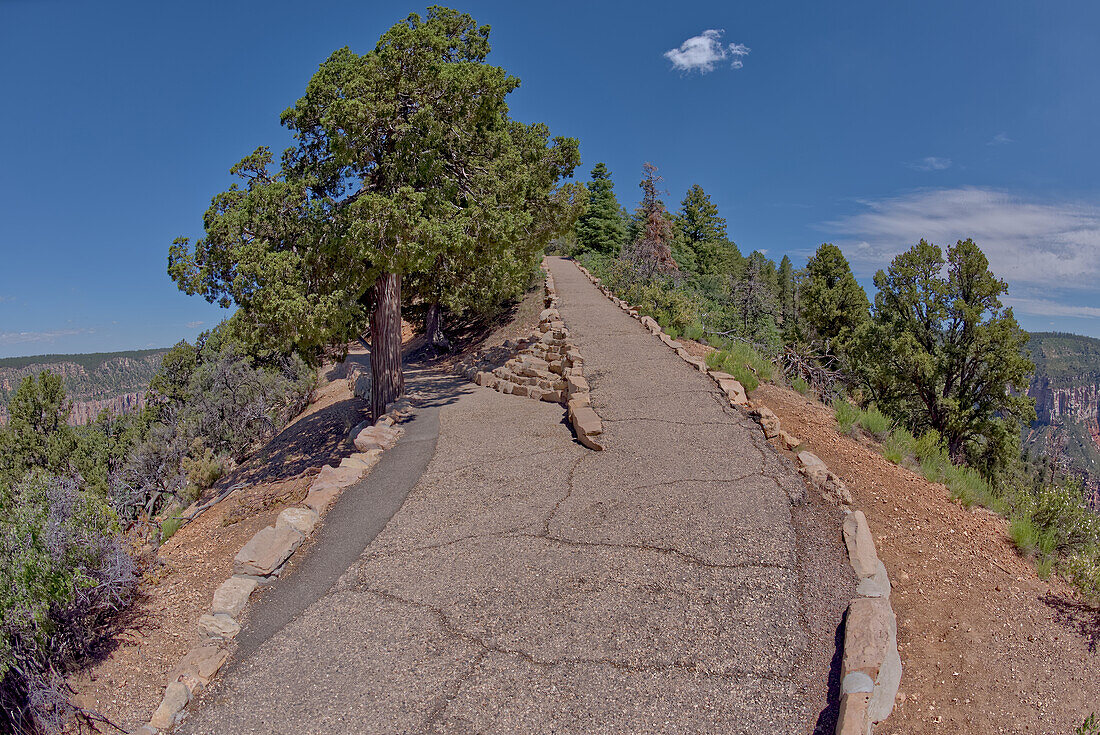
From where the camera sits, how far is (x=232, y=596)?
4715 millimetres

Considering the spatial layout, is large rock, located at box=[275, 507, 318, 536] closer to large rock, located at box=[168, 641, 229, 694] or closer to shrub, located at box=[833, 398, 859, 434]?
large rock, located at box=[168, 641, 229, 694]

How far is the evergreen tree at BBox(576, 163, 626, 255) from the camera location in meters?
35.4

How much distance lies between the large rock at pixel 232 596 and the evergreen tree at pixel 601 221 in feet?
104

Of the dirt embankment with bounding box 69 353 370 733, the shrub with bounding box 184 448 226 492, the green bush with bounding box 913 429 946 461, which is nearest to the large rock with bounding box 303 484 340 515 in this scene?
the dirt embankment with bounding box 69 353 370 733

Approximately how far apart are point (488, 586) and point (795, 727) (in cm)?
236

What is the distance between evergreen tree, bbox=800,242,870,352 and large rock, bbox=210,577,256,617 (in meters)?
22.6

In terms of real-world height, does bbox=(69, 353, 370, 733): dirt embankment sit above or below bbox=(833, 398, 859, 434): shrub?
below

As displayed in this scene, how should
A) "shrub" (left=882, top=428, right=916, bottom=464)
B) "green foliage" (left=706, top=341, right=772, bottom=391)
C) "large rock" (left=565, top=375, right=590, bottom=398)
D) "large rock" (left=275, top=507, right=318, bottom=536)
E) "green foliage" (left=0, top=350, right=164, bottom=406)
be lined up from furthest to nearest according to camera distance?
"green foliage" (left=0, top=350, right=164, bottom=406) < "green foliage" (left=706, top=341, right=772, bottom=391) < "large rock" (left=565, top=375, right=590, bottom=398) < "shrub" (left=882, top=428, right=916, bottom=464) < "large rock" (left=275, top=507, right=318, bottom=536)

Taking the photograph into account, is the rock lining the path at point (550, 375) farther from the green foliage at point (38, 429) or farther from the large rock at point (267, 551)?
the green foliage at point (38, 429)

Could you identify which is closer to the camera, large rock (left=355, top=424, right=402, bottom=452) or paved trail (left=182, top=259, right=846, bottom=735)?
paved trail (left=182, top=259, right=846, bottom=735)

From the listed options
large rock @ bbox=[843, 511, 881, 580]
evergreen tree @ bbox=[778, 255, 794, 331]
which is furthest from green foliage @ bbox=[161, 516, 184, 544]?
evergreen tree @ bbox=[778, 255, 794, 331]

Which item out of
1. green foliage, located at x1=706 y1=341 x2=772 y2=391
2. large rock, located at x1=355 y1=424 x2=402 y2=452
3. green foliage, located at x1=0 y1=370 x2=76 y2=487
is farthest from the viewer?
green foliage, located at x1=0 y1=370 x2=76 y2=487

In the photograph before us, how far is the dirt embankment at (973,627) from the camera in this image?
3408 millimetres

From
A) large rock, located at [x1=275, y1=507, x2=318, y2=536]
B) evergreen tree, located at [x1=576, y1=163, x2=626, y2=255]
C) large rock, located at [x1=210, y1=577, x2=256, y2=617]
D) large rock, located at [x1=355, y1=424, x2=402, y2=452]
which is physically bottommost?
large rock, located at [x1=210, y1=577, x2=256, y2=617]
